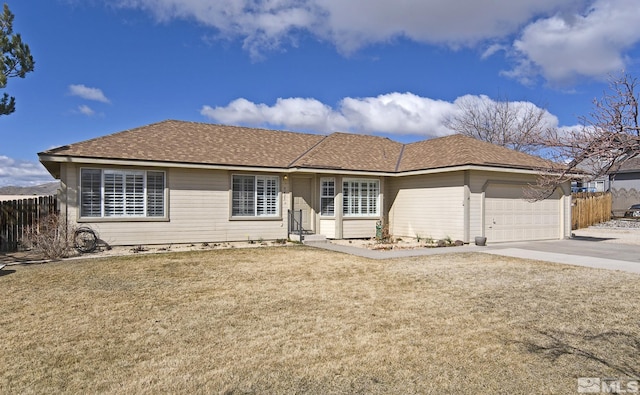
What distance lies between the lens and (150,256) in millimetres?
11852

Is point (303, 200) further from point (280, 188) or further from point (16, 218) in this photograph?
point (16, 218)

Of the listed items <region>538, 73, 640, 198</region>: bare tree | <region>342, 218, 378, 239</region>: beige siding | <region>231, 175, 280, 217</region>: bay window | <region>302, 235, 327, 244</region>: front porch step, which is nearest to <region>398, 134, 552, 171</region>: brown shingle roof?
<region>342, 218, 378, 239</region>: beige siding

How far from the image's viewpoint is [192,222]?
14.8m

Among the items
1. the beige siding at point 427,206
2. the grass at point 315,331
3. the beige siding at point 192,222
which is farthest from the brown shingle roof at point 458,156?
the beige siding at point 192,222

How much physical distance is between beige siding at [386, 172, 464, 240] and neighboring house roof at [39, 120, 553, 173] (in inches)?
28.7

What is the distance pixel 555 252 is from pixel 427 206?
16.7 ft

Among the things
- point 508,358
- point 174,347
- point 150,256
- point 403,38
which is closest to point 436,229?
point 403,38

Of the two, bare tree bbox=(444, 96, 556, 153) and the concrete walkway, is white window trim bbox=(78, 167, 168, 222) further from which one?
bare tree bbox=(444, 96, 556, 153)

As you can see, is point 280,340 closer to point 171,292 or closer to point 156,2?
Answer: point 171,292

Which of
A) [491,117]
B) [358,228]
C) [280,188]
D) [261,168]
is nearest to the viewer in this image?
[261,168]

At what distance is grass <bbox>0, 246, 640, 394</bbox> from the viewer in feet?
12.5

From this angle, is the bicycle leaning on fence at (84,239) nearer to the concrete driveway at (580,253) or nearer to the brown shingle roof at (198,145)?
the brown shingle roof at (198,145)

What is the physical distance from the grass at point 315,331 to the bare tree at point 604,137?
2.11 meters

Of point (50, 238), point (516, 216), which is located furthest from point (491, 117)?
point (50, 238)
